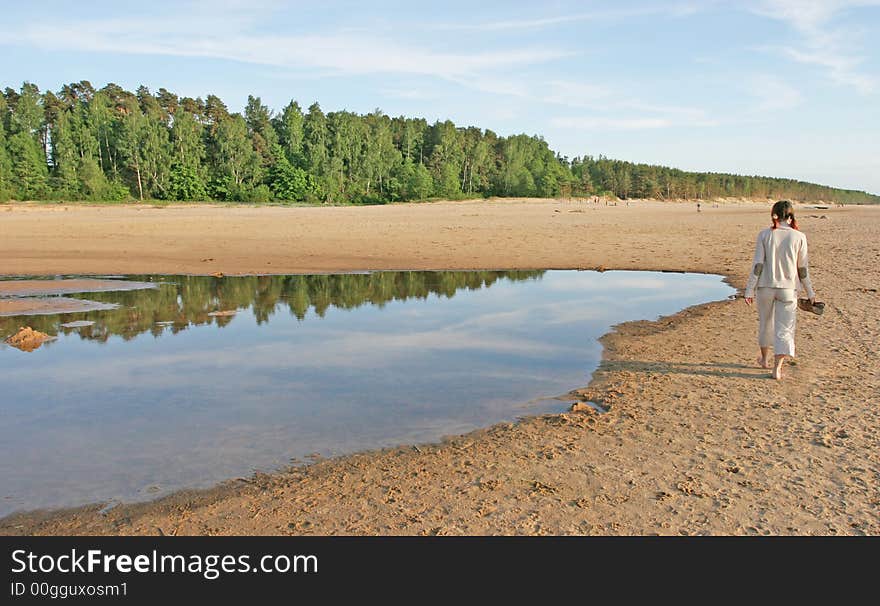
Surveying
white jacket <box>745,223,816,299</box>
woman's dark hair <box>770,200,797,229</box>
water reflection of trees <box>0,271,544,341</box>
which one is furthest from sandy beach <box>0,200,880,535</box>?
water reflection of trees <box>0,271,544,341</box>

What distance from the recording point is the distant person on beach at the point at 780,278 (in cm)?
720

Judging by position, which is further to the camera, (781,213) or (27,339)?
(27,339)

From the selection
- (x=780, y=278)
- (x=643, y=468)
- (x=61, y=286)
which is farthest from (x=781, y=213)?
(x=61, y=286)

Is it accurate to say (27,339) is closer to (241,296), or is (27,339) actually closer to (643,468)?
(241,296)

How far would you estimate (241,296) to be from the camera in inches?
588

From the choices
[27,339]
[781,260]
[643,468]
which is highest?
[781,260]

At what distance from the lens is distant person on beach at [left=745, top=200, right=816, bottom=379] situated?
7203mm

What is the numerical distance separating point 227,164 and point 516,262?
65872mm

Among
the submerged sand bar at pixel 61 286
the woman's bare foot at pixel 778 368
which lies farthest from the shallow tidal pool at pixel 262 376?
the woman's bare foot at pixel 778 368

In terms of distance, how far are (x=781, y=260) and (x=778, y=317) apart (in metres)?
0.66

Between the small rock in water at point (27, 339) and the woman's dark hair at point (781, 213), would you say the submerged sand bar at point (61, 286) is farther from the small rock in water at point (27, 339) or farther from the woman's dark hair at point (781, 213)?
the woman's dark hair at point (781, 213)

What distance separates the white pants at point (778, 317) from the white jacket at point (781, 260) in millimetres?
101
